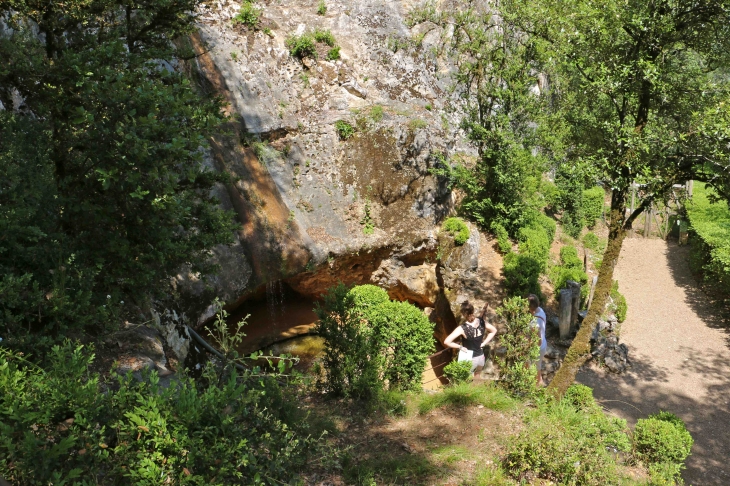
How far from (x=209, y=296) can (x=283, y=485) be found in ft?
18.7

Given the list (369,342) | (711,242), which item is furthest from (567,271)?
(369,342)

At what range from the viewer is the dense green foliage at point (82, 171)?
Answer: 14.6ft

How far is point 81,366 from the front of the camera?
10.7 feet

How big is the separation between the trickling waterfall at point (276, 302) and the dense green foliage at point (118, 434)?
7.46m

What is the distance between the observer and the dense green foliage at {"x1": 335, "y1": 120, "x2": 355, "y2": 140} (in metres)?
12.4

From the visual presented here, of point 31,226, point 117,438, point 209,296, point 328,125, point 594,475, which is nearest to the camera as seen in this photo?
point 117,438

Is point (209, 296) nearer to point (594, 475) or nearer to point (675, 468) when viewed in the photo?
point (594, 475)

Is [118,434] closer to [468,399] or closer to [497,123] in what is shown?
[468,399]

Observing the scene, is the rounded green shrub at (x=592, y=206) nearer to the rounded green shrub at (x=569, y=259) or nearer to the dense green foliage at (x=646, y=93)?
the rounded green shrub at (x=569, y=259)

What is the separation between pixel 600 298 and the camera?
690cm

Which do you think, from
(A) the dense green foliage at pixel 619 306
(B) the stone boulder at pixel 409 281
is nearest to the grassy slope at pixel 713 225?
(A) the dense green foliage at pixel 619 306

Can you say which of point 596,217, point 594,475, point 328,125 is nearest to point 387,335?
point 594,475

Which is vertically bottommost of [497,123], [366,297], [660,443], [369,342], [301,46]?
[660,443]

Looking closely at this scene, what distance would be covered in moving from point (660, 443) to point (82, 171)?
280 inches
